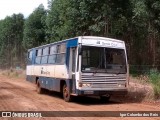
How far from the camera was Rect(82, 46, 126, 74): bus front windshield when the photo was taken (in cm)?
1720

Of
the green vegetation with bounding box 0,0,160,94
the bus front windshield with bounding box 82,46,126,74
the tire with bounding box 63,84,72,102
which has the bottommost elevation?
the tire with bounding box 63,84,72,102

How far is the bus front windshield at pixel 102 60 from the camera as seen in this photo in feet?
56.4

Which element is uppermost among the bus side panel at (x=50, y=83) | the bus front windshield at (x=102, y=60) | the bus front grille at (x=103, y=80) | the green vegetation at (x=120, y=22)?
the green vegetation at (x=120, y=22)

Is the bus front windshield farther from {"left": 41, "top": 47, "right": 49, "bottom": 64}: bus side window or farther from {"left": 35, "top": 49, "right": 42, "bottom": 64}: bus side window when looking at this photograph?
{"left": 35, "top": 49, "right": 42, "bottom": 64}: bus side window

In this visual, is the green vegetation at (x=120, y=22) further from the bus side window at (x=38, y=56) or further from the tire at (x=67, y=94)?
A: the tire at (x=67, y=94)

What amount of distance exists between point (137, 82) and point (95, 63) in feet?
21.4

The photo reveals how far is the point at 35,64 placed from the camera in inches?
1023

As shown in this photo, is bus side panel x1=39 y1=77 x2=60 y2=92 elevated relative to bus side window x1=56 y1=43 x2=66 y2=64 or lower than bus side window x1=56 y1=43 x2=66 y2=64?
lower

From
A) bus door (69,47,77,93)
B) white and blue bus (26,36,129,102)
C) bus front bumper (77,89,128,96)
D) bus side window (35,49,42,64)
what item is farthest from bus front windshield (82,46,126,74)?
bus side window (35,49,42,64)

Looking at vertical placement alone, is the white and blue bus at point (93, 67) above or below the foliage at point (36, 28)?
below

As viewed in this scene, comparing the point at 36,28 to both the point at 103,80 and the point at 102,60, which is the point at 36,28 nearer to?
the point at 102,60

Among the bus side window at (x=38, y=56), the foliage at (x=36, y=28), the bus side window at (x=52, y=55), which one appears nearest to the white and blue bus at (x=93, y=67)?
the bus side window at (x=52, y=55)

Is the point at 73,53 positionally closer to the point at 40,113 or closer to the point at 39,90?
the point at 40,113

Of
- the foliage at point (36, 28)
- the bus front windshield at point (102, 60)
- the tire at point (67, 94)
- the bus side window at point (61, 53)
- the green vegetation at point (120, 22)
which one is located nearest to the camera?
the bus front windshield at point (102, 60)
